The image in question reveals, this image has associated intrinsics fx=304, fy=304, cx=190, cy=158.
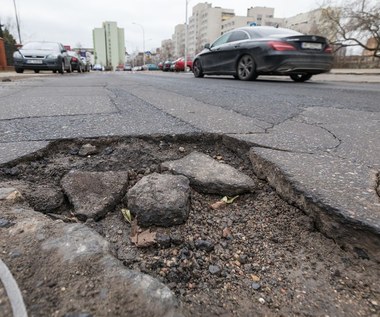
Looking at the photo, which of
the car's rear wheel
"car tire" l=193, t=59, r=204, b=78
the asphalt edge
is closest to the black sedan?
the car's rear wheel

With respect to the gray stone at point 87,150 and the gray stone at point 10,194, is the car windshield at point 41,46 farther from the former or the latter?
the gray stone at point 10,194

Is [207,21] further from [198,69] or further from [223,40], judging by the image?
[223,40]

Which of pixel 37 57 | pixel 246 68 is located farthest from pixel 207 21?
pixel 246 68

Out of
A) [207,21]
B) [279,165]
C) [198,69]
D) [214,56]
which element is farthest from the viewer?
[207,21]

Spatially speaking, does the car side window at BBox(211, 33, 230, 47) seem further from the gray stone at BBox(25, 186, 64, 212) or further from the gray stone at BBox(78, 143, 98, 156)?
the gray stone at BBox(25, 186, 64, 212)

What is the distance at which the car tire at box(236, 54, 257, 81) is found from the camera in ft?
24.6

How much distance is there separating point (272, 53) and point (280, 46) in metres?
0.27

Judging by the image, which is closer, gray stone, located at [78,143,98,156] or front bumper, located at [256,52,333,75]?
gray stone, located at [78,143,98,156]

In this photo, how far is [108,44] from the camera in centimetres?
10075

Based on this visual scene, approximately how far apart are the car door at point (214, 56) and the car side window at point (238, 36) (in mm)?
208

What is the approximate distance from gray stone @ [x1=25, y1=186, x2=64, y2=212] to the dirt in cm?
2

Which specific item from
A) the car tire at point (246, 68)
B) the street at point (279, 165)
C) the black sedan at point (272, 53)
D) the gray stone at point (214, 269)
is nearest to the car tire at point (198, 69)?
the black sedan at point (272, 53)

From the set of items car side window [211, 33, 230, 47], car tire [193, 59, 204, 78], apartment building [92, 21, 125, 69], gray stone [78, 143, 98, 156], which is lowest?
gray stone [78, 143, 98, 156]

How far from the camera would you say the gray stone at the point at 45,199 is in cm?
126
